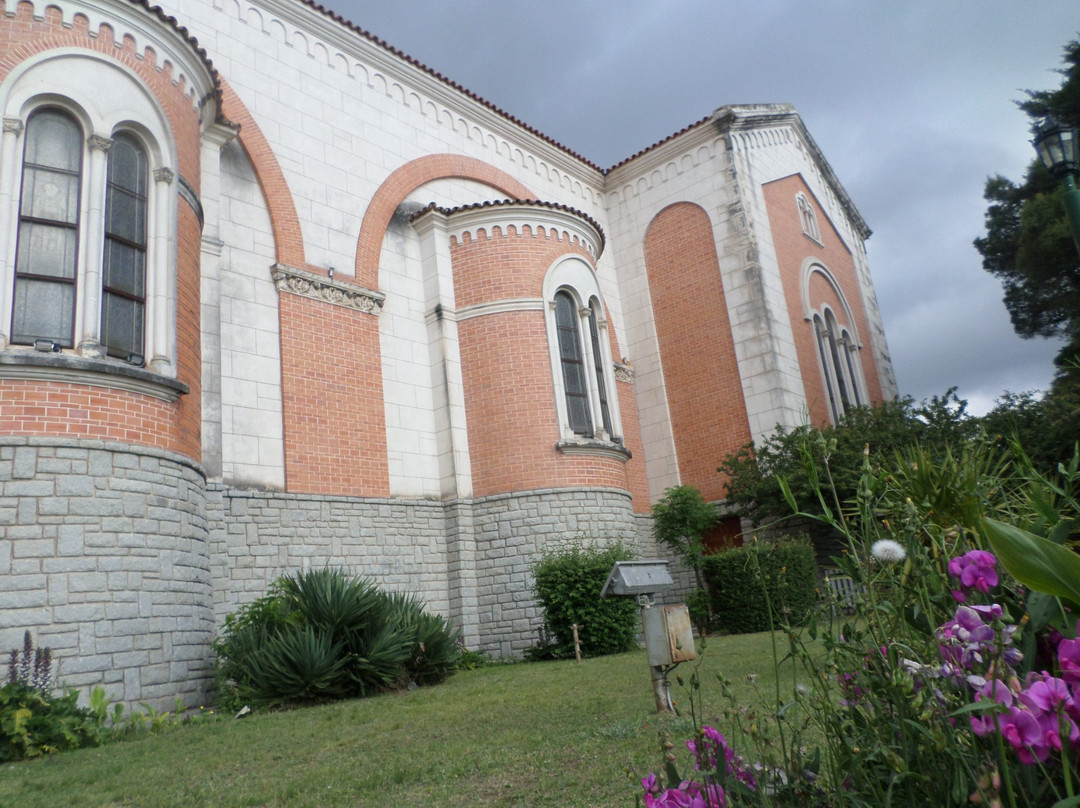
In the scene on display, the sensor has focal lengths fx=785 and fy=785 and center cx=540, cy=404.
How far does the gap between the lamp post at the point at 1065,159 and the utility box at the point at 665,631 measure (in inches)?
225

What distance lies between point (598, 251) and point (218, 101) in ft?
29.1

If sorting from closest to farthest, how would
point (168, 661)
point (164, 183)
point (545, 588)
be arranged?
1. point (168, 661)
2. point (164, 183)
3. point (545, 588)

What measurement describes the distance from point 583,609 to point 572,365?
587 cm

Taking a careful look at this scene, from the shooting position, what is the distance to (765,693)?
6.75m

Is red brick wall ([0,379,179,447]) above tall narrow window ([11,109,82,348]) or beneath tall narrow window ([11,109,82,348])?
beneath

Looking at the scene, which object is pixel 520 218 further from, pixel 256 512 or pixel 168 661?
pixel 168 661

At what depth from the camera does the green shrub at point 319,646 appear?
895cm

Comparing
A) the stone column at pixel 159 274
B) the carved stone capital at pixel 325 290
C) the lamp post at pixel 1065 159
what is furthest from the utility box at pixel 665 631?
the carved stone capital at pixel 325 290

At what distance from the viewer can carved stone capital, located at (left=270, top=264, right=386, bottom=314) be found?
13680mm

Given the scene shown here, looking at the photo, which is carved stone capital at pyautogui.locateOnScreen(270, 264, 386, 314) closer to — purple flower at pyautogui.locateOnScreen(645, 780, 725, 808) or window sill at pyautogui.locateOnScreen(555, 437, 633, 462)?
window sill at pyautogui.locateOnScreen(555, 437, 633, 462)

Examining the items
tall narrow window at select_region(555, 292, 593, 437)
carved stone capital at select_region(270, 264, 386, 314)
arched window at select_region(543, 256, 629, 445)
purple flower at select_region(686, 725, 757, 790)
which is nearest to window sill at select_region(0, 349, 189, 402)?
carved stone capital at select_region(270, 264, 386, 314)

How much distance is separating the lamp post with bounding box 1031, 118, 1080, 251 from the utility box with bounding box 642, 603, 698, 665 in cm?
571

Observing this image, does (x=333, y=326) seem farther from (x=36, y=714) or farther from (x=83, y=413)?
(x=36, y=714)

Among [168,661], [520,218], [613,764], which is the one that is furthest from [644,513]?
[613,764]
